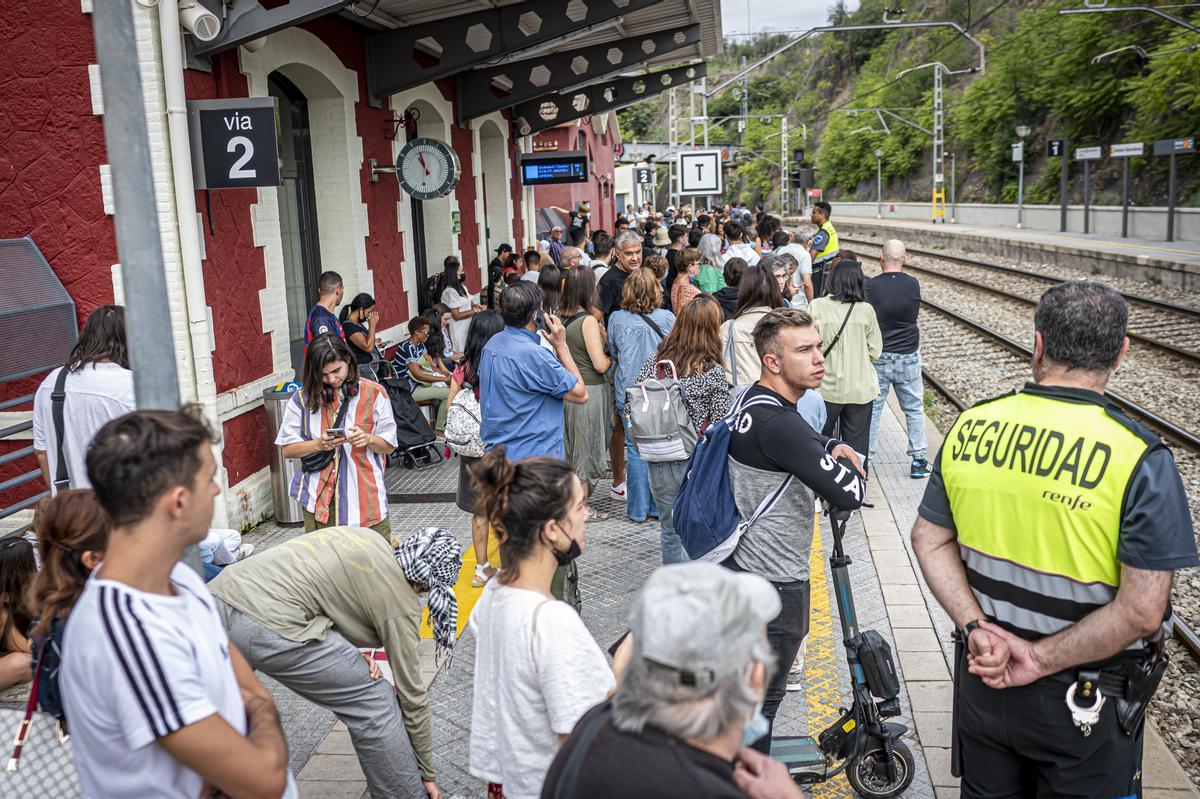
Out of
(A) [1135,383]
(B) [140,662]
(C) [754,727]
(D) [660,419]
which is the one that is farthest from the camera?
(A) [1135,383]

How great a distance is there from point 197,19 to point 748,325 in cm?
437

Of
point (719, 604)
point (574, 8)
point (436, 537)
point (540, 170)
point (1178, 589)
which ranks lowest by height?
point (1178, 589)

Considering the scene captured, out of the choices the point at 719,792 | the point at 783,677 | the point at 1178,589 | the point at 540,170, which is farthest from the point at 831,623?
the point at 540,170

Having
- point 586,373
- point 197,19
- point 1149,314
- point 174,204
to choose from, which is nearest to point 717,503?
point 586,373

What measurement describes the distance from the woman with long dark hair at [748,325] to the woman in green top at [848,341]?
0.86 metres

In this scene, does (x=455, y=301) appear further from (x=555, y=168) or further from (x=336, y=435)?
(x=336, y=435)

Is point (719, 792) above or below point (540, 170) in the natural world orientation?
below

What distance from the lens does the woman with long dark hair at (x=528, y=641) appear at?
2844mm

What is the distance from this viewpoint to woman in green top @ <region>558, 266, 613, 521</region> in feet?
24.7

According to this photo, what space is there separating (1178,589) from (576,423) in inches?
169

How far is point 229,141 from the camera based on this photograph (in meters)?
7.29

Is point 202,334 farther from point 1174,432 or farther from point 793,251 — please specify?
point 1174,432

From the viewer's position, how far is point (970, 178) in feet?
196

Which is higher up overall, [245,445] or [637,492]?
[245,445]
